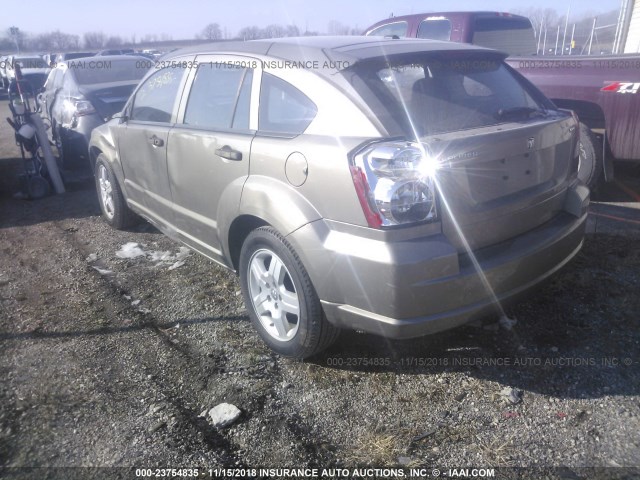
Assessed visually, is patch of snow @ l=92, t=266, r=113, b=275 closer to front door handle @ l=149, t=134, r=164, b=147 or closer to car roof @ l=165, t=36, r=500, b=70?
front door handle @ l=149, t=134, r=164, b=147

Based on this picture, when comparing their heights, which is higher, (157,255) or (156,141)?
(156,141)

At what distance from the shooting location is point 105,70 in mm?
9328

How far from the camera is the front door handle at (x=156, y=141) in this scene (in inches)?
164

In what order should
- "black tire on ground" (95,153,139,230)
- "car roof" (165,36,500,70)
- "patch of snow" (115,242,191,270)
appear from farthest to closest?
"black tire on ground" (95,153,139,230), "patch of snow" (115,242,191,270), "car roof" (165,36,500,70)

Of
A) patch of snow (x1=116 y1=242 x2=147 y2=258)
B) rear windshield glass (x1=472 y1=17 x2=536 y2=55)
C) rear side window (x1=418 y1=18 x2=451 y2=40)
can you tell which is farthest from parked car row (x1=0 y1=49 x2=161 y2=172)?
rear windshield glass (x1=472 y1=17 x2=536 y2=55)

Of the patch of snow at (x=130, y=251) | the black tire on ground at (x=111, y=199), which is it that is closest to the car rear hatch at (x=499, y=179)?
the patch of snow at (x=130, y=251)

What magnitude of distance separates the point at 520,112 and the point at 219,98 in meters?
1.95

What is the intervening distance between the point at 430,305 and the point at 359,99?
3.62 feet

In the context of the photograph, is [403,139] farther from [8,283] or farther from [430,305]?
[8,283]

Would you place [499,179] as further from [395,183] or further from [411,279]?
[411,279]

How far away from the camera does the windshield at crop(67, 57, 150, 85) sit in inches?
358

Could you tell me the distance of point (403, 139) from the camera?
2.65 metres

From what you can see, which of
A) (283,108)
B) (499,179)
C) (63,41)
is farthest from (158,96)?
(63,41)

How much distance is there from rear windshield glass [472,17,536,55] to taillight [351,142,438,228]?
5.56 meters
